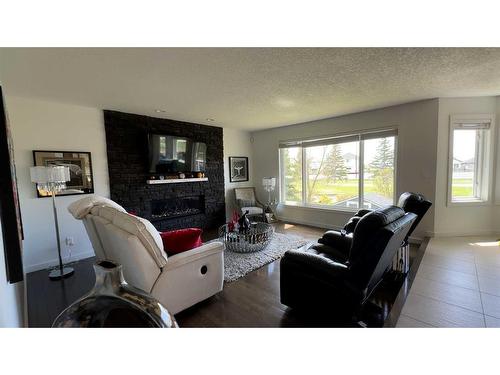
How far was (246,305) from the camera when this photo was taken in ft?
7.11

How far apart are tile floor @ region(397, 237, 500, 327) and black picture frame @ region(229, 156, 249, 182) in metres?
4.14

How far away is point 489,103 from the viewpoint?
3.49m

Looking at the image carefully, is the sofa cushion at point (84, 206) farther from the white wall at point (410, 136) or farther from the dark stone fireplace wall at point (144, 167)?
the white wall at point (410, 136)

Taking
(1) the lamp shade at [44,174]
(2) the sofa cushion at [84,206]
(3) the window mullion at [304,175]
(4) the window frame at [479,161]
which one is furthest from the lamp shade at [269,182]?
(1) the lamp shade at [44,174]

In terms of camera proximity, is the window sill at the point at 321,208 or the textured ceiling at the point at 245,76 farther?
the window sill at the point at 321,208

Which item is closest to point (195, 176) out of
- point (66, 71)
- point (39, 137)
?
point (39, 137)

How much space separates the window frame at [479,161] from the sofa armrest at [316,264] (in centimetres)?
324

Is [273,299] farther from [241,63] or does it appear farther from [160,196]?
[160,196]

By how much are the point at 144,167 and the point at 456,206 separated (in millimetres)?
5496

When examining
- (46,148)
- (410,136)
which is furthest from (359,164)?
(46,148)

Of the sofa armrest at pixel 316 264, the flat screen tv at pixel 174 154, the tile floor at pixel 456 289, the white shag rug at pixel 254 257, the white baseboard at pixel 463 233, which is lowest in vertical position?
the white shag rug at pixel 254 257

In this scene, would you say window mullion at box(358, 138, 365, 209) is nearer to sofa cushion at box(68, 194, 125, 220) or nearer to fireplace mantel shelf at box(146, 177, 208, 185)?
fireplace mantel shelf at box(146, 177, 208, 185)

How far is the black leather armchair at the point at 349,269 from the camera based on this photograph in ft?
4.98
